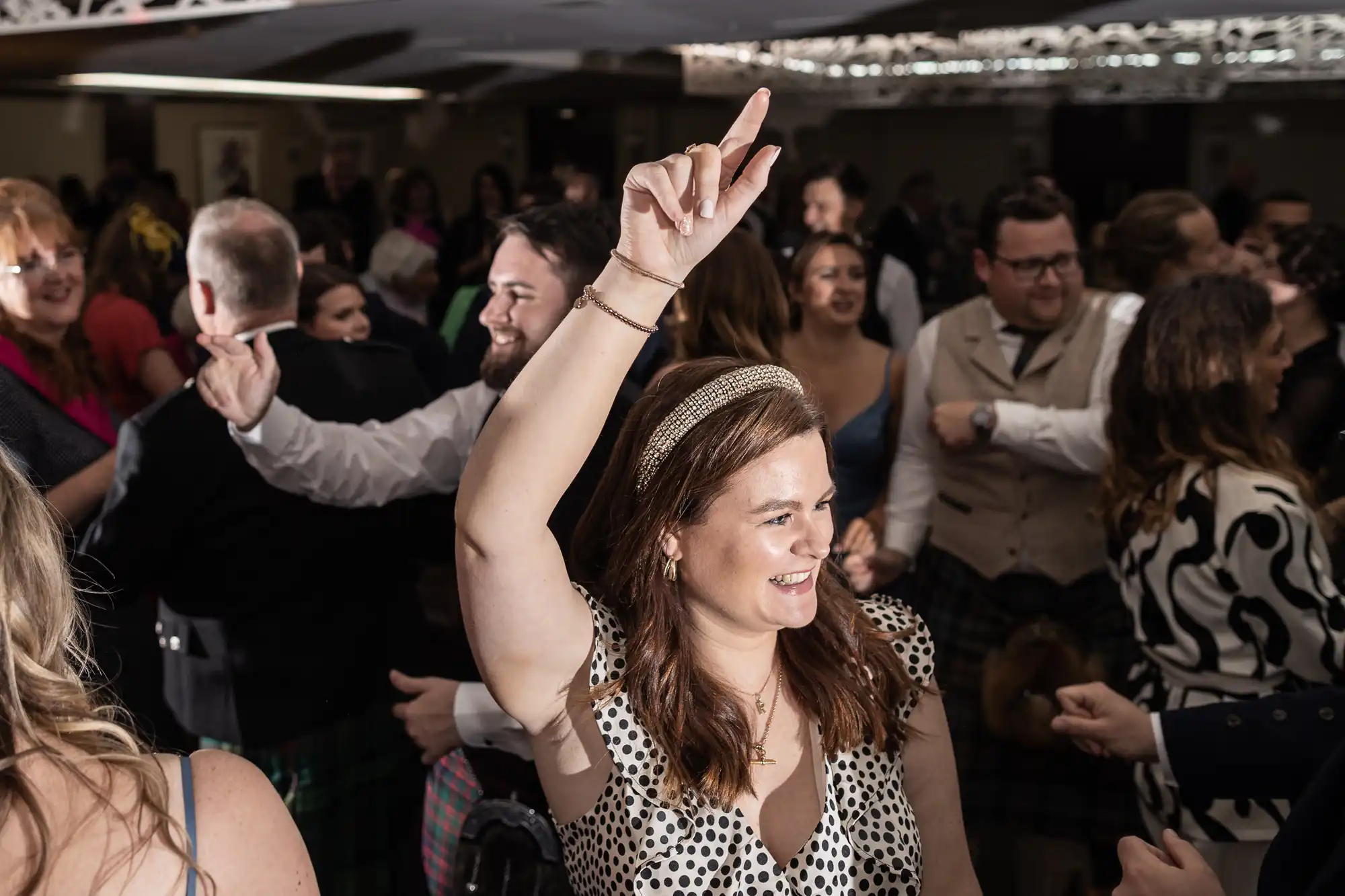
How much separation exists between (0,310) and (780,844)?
2240 mm

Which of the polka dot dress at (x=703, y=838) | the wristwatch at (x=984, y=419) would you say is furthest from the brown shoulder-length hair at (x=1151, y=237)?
the polka dot dress at (x=703, y=838)

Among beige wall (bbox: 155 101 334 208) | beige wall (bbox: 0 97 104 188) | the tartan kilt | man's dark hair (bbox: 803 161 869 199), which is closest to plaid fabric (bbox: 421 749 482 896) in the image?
the tartan kilt

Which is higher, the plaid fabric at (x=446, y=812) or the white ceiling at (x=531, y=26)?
the white ceiling at (x=531, y=26)

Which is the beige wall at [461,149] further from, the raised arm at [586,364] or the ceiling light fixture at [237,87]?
the raised arm at [586,364]

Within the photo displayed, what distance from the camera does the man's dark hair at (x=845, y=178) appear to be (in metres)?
5.21

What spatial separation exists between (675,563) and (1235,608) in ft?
3.53

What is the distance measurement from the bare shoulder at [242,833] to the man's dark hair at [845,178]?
4.33 meters

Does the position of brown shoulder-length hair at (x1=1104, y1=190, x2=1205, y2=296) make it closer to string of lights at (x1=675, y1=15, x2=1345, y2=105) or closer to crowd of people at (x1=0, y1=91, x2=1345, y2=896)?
crowd of people at (x1=0, y1=91, x2=1345, y2=896)

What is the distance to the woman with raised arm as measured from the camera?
1425mm

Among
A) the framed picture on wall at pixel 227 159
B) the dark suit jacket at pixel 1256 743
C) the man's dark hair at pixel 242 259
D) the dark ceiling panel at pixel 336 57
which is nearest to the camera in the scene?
the dark suit jacket at pixel 1256 743

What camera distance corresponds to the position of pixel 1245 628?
2.18 meters

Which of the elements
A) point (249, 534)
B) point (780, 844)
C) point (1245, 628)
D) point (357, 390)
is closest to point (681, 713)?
point (780, 844)

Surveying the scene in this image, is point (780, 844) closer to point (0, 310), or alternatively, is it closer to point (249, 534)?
point (249, 534)

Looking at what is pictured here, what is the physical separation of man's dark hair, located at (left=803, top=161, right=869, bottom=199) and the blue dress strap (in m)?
4.37
